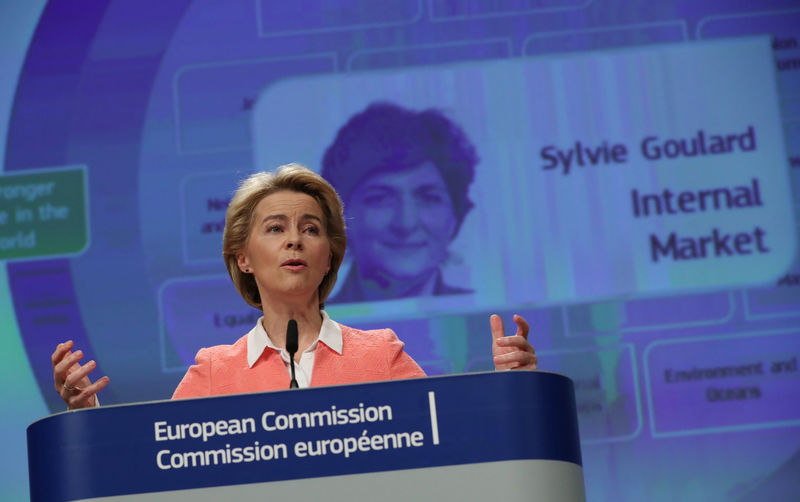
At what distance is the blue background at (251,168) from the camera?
343cm

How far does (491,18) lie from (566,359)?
126cm

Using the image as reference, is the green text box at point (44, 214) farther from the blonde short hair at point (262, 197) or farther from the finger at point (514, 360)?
the finger at point (514, 360)

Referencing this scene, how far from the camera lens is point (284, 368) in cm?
194

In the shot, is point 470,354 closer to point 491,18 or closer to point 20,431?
point 491,18

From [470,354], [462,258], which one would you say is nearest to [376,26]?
[462,258]

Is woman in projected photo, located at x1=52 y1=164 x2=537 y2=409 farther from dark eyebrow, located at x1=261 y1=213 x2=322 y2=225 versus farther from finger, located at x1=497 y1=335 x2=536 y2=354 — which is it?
finger, located at x1=497 y1=335 x2=536 y2=354

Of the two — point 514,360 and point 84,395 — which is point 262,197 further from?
point 514,360

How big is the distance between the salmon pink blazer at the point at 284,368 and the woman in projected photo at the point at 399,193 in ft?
5.21

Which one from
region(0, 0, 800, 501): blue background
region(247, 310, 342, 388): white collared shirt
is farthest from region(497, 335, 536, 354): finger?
region(0, 0, 800, 501): blue background

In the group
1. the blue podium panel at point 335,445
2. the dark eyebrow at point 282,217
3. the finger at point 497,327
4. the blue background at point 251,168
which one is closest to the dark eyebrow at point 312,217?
the dark eyebrow at point 282,217

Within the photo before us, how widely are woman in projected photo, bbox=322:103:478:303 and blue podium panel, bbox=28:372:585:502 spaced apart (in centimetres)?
218

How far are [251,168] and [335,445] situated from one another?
2462mm

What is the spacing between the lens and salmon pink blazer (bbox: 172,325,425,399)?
1.91 metres

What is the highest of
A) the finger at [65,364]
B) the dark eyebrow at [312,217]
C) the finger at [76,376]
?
the dark eyebrow at [312,217]
